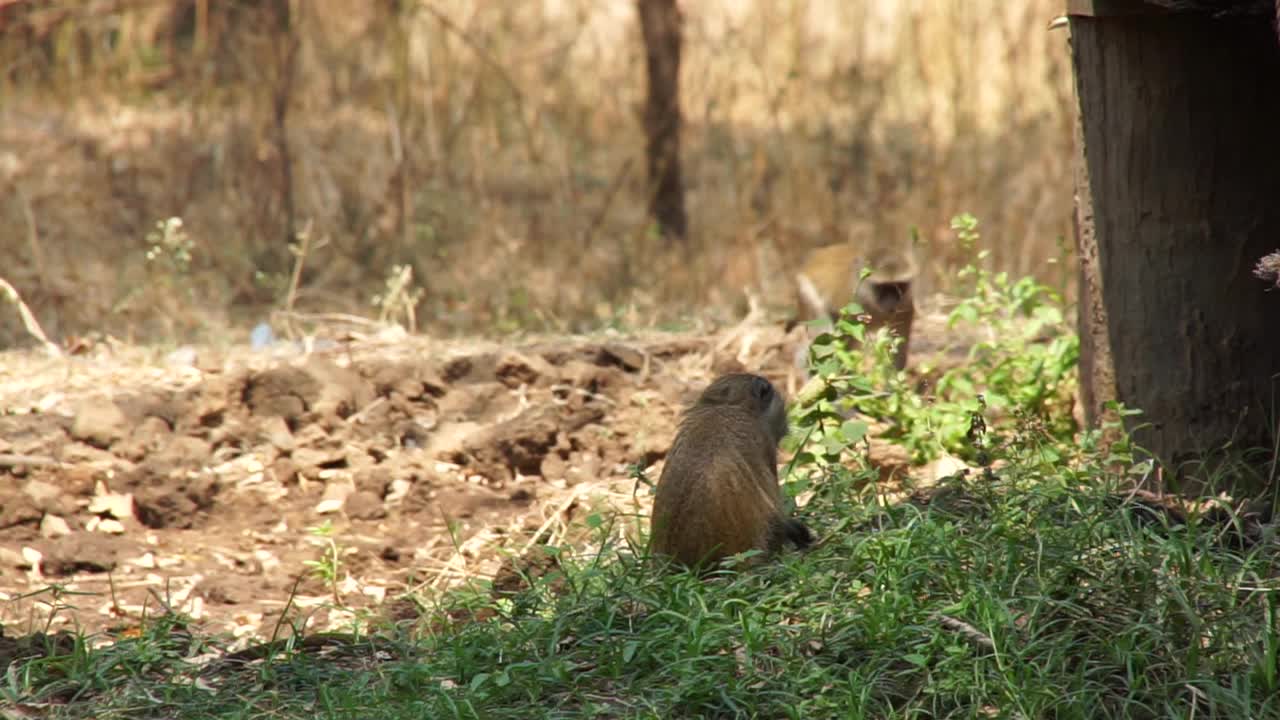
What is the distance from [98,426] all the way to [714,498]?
3.14 meters

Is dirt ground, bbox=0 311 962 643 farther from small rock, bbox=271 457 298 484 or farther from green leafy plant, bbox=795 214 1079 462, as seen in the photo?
green leafy plant, bbox=795 214 1079 462

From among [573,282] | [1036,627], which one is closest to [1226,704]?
[1036,627]

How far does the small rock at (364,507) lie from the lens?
19.7ft

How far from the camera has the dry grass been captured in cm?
1058

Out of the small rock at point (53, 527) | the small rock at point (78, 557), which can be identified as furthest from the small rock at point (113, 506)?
the small rock at point (78, 557)

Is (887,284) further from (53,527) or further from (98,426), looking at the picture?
(53,527)

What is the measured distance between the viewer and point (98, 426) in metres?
6.39

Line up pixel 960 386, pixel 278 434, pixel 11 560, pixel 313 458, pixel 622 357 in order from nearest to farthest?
pixel 11 560 → pixel 960 386 → pixel 313 458 → pixel 278 434 → pixel 622 357

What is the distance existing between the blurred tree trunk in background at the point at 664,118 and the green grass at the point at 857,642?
6.41 meters

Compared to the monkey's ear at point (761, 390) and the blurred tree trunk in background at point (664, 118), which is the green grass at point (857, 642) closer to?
the monkey's ear at point (761, 390)

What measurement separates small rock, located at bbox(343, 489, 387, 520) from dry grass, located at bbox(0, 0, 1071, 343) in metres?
4.09

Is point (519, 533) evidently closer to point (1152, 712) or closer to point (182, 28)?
point (1152, 712)

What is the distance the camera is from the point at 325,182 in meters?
11.2

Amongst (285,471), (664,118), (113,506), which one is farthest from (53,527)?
(664,118)
